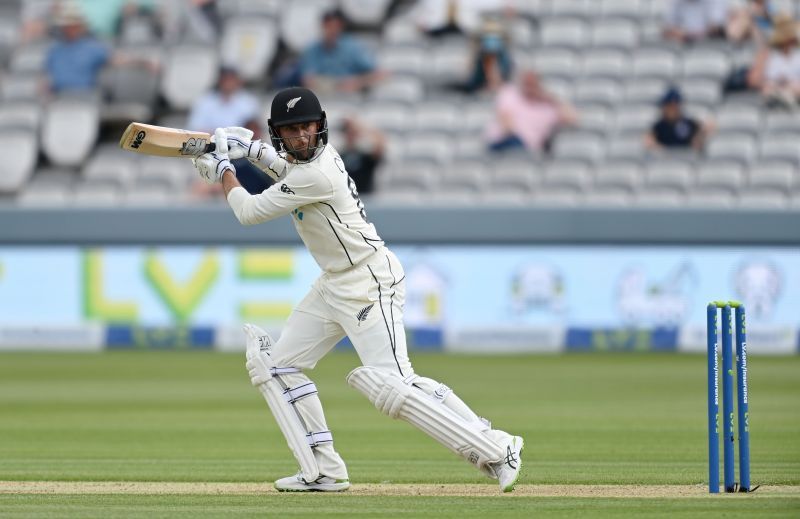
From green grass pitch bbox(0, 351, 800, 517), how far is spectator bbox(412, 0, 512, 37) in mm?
4477

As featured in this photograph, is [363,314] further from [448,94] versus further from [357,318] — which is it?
[448,94]

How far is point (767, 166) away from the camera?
15539 millimetres

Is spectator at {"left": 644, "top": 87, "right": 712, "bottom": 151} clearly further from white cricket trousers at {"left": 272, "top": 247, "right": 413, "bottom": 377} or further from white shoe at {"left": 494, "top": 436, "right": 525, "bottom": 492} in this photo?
white shoe at {"left": 494, "top": 436, "right": 525, "bottom": 492}

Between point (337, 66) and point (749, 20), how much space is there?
4881 millimetres

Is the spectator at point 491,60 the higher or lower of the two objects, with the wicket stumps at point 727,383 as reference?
higher

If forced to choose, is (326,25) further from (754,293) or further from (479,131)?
(754,293)

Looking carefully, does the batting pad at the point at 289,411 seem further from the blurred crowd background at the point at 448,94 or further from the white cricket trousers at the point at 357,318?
the blurred crowd background at the point at 448,94

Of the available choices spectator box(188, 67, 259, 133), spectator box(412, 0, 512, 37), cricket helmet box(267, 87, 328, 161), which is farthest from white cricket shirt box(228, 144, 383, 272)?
spectator box(412, 0, 512, 37)

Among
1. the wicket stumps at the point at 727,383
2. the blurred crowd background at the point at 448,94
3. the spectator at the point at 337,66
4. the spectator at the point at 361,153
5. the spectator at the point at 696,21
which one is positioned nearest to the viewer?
the wicket stumps at the point at 727,383

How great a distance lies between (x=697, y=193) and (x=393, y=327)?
10.2 metres

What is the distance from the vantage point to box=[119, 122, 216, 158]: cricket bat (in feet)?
19.9

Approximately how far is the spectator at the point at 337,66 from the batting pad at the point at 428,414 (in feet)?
36.5

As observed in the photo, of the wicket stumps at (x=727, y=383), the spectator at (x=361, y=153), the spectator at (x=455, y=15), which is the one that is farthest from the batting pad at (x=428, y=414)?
the spectator at (x=455, y=15)

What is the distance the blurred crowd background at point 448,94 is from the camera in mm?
15695
